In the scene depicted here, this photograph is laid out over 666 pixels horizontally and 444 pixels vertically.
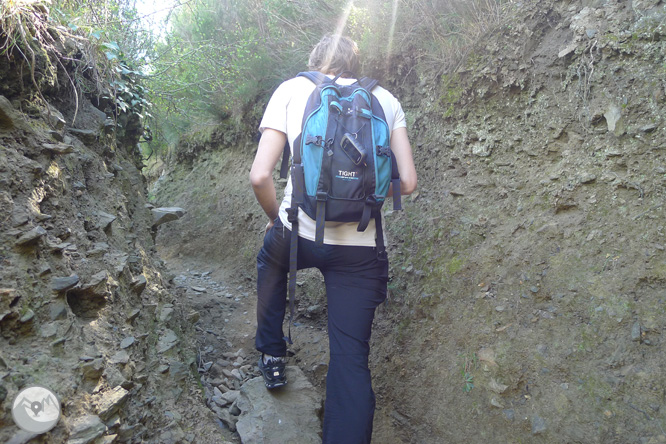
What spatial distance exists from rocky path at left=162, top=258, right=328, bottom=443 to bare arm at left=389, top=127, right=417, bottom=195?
158 centimetres

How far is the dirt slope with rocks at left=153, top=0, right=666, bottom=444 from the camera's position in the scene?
7.65 ft

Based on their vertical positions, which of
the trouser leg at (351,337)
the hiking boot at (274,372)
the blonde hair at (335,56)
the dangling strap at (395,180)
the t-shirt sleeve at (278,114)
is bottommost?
the hiking boot at (274,372)

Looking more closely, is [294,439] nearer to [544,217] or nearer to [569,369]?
[569,369]

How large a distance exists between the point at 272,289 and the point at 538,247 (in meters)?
1.73

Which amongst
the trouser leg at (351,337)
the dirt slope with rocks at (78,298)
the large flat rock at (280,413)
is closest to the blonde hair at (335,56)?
the trouser leg at (351,337)

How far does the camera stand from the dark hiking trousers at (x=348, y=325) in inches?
90.8

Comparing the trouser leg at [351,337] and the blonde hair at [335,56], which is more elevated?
the blonde hair at [335,56]

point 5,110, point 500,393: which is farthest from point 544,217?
point 5,110

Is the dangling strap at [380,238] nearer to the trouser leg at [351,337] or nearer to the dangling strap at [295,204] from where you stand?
the trouser leg at [351,337]

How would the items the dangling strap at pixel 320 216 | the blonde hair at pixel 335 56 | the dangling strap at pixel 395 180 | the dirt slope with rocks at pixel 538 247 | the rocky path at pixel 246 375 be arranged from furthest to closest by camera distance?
the rocky path at pixel 246 375, the blonde hair at pixel 335 56, the dangling strap at pixel 395 180, the dirt slope with rocks at pixel 538 247, the dangling strap at pixel 320 216

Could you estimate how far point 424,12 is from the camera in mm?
4332

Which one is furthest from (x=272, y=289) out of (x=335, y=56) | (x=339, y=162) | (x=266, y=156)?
(x=335, y=56)

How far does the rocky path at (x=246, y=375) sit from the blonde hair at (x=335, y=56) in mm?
2117

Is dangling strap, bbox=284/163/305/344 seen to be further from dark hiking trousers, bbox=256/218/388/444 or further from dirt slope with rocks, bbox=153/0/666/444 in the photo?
dirt slope with rocks, bbox=153/0/666/444
